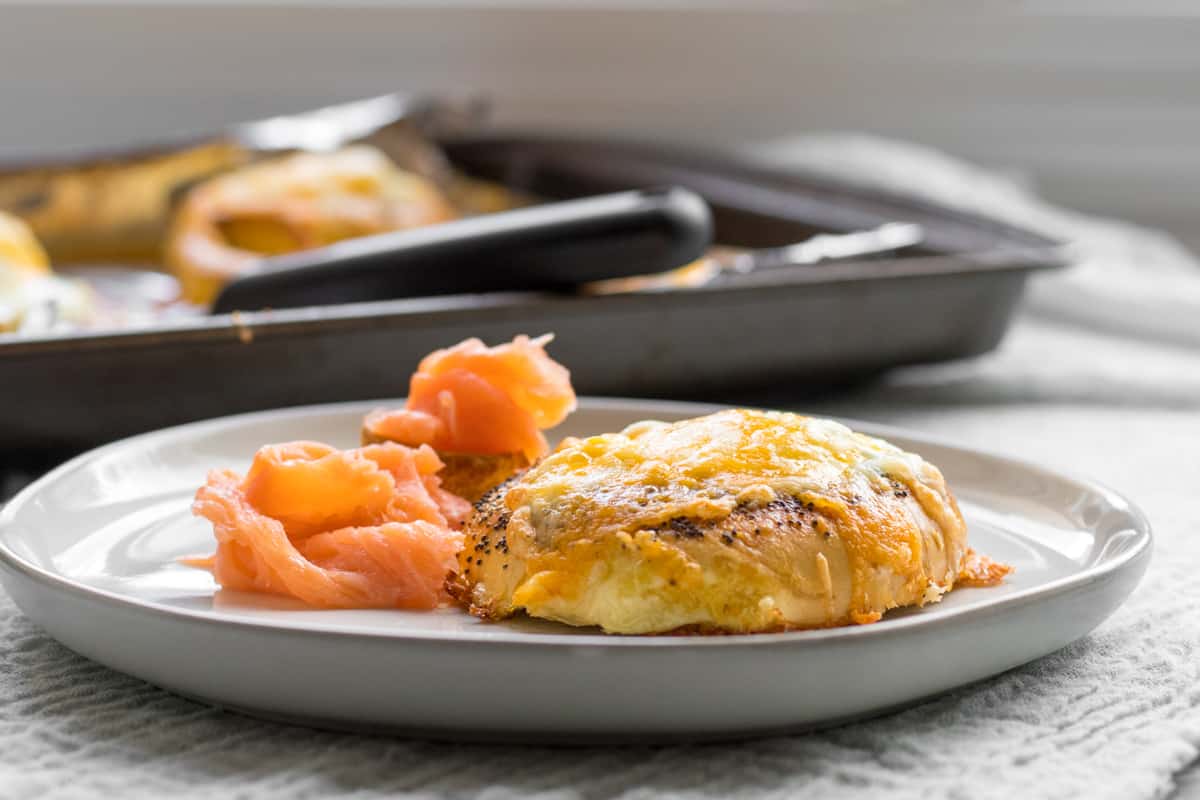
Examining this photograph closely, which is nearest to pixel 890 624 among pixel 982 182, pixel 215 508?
pixel 215 508

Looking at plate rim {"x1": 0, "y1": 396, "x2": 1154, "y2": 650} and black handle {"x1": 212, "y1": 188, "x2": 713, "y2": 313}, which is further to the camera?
black handle {"x1": 212, "y1": 188, "x2": 713, "y2": 313}

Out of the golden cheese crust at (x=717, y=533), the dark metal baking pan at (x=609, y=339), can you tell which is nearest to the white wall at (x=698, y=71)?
the dark metal baking pan at (x=609, y=339)

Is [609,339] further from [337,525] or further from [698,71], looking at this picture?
[698,71]

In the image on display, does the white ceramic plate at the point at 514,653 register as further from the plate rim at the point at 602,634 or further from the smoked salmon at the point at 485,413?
the smoked salmon at the point at 485,413

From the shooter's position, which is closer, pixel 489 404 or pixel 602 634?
pixel 602 634

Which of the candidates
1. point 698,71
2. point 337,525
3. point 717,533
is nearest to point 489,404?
point 337,525

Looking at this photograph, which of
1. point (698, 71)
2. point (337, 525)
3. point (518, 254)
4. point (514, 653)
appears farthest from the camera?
point (698, 71)

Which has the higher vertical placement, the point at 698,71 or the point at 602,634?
the point at 698,71

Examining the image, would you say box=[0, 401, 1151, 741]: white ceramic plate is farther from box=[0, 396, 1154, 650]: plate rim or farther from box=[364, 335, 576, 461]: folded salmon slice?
box=[364, 335, 576, 461]: folded salmon slice

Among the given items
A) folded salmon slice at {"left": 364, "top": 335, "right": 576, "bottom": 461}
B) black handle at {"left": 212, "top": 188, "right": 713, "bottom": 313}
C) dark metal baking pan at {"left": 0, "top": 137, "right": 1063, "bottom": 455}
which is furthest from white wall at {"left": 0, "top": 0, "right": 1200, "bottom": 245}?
folded salmon slice at {"left": 364, "top": 335, "right": 576, "bottom": 461}
